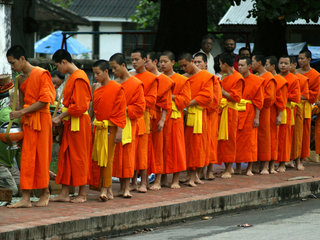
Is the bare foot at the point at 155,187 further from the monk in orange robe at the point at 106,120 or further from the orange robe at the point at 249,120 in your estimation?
the orange robe at the point at 249,120

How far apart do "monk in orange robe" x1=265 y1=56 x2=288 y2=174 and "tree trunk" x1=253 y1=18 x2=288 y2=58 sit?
3934mm

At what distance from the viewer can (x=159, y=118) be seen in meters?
11.3

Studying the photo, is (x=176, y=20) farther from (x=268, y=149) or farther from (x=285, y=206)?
(x=285, y=206)

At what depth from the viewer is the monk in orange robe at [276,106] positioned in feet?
44.7

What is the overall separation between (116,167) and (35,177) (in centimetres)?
126

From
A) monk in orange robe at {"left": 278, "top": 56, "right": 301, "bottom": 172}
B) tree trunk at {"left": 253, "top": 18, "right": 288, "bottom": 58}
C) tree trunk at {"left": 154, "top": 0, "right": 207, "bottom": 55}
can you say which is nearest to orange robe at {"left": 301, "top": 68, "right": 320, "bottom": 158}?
monk in orange robe at {"left": 278, "top": 56, "right": 301, "bottom": 172}

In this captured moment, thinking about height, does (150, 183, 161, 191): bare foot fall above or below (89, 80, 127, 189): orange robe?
below

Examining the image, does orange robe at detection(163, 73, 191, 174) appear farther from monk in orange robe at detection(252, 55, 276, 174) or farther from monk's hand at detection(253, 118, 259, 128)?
monk in orange robe at detection(252, 55, 276, 174)

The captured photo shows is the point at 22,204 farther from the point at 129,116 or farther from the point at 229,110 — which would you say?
the point at 229,110

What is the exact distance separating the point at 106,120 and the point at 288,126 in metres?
4.88

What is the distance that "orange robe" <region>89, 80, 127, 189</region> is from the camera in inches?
392

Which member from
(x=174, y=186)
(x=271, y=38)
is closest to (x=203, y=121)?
(x=174, y=186)

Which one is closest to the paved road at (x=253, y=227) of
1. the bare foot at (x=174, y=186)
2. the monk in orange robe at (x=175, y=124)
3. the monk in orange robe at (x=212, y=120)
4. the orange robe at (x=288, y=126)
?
the bare foot at (x=174, y=186)

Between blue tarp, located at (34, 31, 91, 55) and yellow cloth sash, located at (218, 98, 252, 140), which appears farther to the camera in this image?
blue tarp, located at (34, 31, 91, 55)
